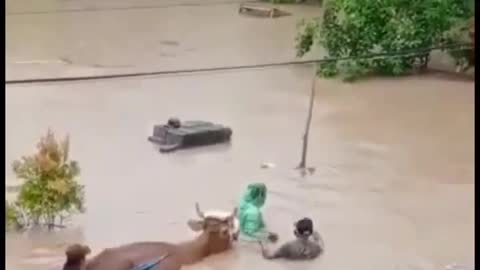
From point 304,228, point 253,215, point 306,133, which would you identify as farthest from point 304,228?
point 306,133

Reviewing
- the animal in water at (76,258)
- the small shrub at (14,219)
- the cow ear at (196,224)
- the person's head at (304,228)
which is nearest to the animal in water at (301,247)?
the person's head at (304,228)

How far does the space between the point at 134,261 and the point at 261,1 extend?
397cm

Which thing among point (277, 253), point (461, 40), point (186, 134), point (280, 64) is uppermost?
point (461, 40)

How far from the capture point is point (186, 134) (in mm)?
2785

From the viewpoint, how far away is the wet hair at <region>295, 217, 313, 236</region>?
2.03m

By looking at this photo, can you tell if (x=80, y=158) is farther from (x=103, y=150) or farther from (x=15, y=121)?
(x=15, y=121)

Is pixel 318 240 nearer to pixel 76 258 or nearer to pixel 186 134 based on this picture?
pixel 76 258

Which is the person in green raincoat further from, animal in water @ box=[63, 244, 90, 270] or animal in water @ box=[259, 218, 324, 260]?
A: animal in water @ box=[63, 244, 90, 270]

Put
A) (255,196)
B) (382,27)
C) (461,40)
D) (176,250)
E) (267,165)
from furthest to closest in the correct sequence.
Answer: (461,40), (382,27), (267,165), (255,196), (176,250)

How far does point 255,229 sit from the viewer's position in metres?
2.09

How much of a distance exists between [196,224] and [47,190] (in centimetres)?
32

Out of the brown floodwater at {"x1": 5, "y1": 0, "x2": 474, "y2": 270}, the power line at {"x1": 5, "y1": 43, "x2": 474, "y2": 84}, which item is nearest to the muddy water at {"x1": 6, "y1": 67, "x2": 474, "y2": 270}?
the brown floodwater at {"x1": 5, "y1": 0, "x2": 474, "y2": 270}

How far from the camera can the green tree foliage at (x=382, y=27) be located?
156 inches

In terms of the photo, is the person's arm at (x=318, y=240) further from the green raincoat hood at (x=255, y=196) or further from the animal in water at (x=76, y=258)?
the animal in water at (x=76, y=258)
